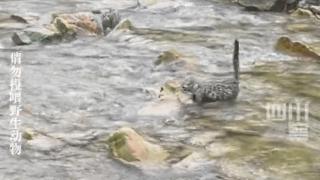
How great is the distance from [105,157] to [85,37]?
5.76 m

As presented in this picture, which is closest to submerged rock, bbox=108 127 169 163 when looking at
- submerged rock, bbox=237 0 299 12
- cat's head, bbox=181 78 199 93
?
cat's head, bbox=181 78 199 93

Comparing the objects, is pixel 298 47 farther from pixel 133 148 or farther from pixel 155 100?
pixel 133 148

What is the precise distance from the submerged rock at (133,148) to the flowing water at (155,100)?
0.34 feet

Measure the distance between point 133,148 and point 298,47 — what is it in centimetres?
490

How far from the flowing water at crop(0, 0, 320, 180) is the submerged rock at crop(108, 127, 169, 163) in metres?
0.10

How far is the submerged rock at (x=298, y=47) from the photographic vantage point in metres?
10.2

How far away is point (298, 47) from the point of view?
409 inches

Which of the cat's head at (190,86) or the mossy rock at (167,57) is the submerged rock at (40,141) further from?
the mossy rock at (167,57)

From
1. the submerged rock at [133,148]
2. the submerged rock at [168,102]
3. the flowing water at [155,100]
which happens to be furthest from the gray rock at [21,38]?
the submerged rock at [133,148]

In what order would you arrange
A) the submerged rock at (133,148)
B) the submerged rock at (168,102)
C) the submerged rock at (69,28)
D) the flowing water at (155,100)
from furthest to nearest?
the submerged rock at (69,28)
the submerged rock at (168,102)
the submerged rock at (133,148)
the flowing water at (155,100)

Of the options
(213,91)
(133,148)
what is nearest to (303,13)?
(213,91)

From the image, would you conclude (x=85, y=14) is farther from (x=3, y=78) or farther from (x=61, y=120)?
(x=61, y=120)

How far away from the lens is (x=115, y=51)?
419 inches

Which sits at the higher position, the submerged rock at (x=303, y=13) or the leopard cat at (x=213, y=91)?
the leopard cat at (x=213, y=91)
